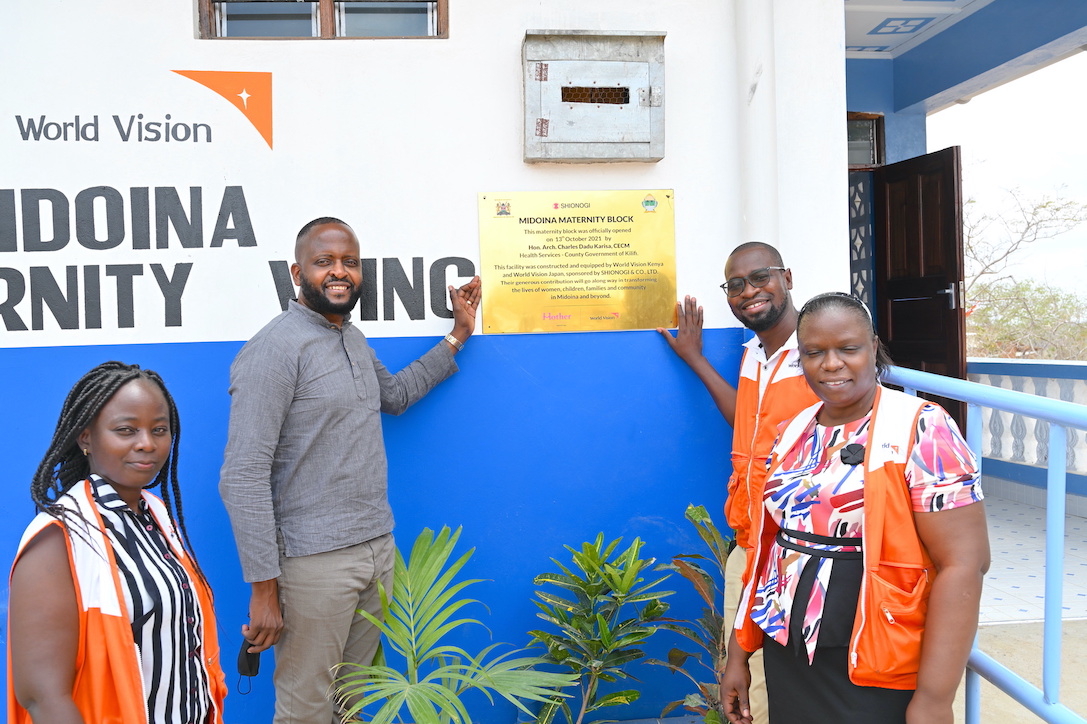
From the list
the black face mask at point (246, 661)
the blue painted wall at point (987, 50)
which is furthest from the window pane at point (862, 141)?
the black face mask at point (246, 661)

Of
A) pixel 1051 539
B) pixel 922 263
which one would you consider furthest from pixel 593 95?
pixel 922 263

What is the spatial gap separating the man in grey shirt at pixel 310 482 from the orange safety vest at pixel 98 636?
695 millimetres

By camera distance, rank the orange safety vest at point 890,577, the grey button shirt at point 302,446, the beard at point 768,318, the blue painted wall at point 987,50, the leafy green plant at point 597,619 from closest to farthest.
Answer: the orange safety vest at point 890,577 → the grey button shirt at point 302,446 → the beard at point 768,318 → the leafy green plant at point 597,619 → the blue painted wall at point 987,50

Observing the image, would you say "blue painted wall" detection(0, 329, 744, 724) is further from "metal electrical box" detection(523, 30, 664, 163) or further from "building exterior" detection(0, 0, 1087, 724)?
"metal electrical box" detection(523, 30, 664, 163)

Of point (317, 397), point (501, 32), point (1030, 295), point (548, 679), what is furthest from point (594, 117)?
point (1030, 295)

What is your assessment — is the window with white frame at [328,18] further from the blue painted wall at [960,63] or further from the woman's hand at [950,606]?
the blue painted wall at [960,63]

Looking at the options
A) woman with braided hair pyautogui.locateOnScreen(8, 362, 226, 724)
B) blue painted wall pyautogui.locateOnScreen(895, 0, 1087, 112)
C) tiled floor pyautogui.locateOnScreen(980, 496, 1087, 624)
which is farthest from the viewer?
blue painted wall pyautogui.locateOnScreen(895, 0, 1087, 112)

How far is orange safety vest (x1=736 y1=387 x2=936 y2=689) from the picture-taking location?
4.61ft

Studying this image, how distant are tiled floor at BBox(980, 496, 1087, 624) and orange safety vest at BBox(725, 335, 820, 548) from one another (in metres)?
1.53

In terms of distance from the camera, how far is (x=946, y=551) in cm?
138

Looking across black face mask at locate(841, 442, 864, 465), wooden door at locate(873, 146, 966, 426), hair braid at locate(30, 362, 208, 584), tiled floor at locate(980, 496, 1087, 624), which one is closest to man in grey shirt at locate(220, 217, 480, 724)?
hair braid at locate(30, 362, 208, 584)

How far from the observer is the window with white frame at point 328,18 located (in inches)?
110

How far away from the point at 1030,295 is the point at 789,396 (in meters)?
13.3

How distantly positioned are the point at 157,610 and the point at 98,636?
122 millimetres
